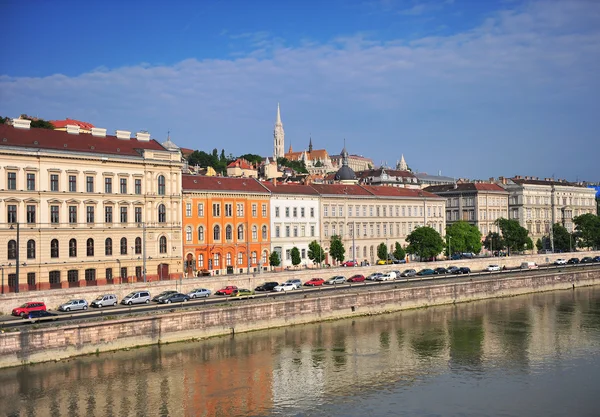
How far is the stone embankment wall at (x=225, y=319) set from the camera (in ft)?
125

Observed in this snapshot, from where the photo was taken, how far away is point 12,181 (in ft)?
183

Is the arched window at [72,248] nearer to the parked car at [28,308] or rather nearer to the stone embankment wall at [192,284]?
the stone embankment wall at [192,284]

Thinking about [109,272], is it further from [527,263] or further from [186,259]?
[527,263]

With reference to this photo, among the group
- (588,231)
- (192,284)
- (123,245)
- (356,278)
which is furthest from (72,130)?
(588,231)

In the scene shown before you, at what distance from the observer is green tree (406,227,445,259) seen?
86.2 m

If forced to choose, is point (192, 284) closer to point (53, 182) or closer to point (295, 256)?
point (53, 182)

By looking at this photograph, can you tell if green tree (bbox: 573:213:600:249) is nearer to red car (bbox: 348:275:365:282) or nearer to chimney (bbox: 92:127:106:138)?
red car (bbox: 348:275:365:282)

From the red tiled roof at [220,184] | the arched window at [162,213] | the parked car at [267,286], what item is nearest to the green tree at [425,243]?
the red tiled roof at [220,184]

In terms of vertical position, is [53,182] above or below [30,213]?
above

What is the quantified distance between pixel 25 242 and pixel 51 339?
19526 mm

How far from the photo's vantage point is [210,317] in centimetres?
4575

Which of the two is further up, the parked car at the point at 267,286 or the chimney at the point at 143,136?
the chimney at the point at 143,136

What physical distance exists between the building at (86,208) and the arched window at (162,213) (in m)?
0.09

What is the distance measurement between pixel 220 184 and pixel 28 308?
3025cm
